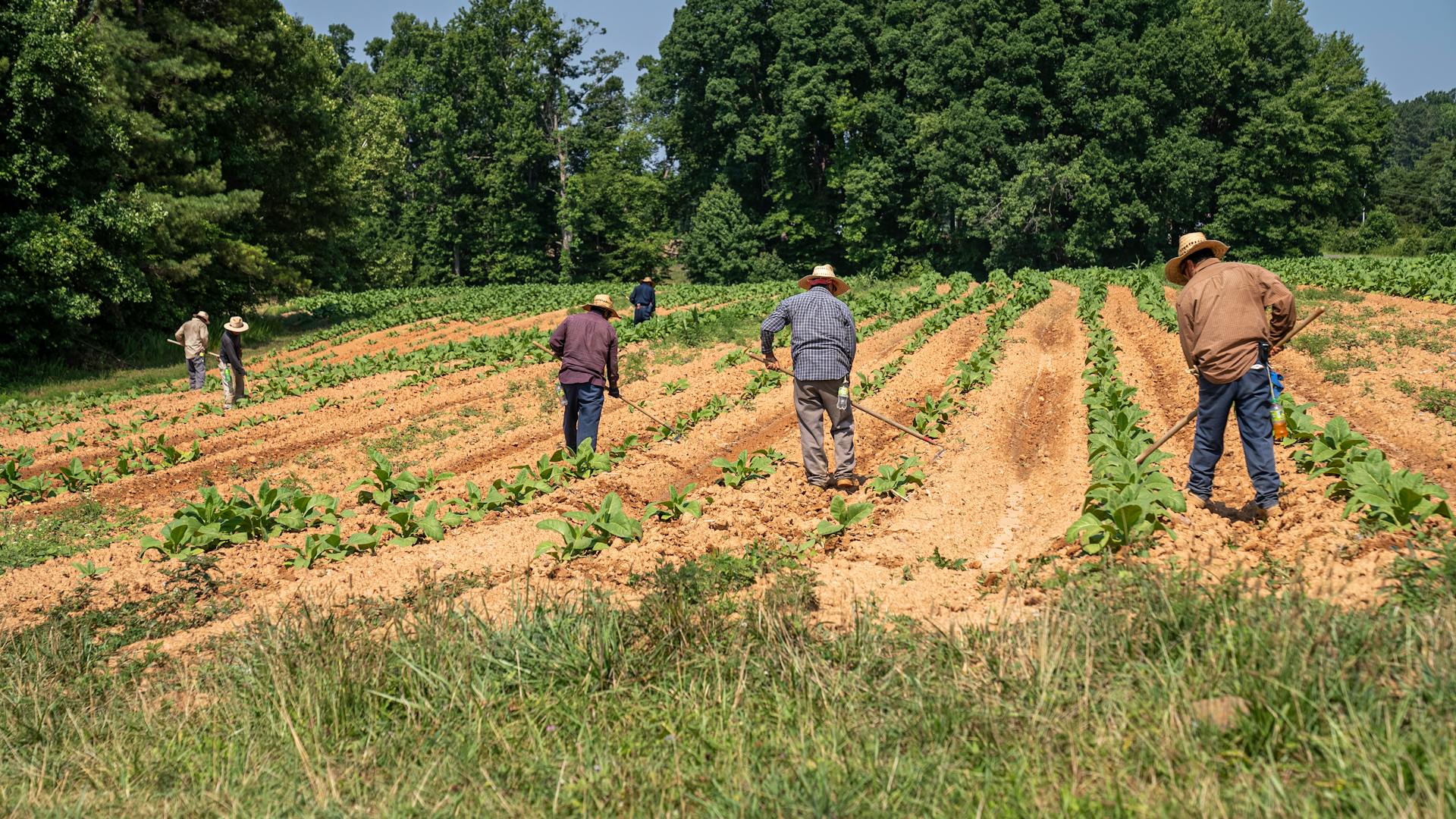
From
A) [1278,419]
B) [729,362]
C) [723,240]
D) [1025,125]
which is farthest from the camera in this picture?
[723,240]

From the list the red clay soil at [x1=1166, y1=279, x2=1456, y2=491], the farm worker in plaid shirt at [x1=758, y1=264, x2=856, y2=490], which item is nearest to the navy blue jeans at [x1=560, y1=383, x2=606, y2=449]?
the farm worker in plaid shirt at [x1=758, y1=264, x2=856, y2=490]

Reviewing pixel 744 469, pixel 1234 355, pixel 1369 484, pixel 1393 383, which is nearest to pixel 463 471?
pixel 744 469

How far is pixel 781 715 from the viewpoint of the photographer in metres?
3.79

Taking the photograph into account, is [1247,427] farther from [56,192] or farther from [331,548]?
[56,192]

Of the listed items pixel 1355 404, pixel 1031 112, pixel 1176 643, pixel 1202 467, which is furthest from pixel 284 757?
pixel 1031 112

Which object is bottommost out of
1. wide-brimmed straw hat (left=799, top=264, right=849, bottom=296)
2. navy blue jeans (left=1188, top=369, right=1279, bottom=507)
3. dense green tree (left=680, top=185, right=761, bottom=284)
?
navy blue jeans (left=1188, top=369, right=1279, bottom=507)

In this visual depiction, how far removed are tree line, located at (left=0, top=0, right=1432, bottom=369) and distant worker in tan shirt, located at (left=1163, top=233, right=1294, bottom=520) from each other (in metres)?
20.8

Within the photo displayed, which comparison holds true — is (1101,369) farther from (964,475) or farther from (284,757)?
(284,757)

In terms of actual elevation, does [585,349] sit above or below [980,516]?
above

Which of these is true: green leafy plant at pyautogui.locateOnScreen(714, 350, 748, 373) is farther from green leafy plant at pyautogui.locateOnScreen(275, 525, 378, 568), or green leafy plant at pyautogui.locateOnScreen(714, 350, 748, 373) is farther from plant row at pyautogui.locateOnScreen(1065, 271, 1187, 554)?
A: green leafy plant at pyautogui.locateOnScreen(275, 525, 378, 568)

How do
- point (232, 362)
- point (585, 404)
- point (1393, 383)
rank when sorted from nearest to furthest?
point (585, 404) < point (1393, 383) < point (232, 362)

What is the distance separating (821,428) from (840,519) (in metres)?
1.89

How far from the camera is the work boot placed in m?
6.20

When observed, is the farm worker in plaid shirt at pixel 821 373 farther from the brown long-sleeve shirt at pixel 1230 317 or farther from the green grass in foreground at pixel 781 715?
the green grass in foreground at pixel 781 715
